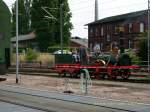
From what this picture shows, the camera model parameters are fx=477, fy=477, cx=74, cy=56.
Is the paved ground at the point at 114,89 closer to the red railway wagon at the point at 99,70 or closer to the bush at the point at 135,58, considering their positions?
the red railway wagon at the point at 99,70

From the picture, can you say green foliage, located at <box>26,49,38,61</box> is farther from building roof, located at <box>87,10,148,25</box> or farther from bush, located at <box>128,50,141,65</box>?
bush, located at <box>128,50,141,65</box>

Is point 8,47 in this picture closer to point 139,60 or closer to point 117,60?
point 117,60

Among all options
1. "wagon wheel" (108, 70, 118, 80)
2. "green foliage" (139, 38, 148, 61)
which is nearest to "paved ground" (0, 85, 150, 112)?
"wagon wheel" (108, 70, 118, 80)

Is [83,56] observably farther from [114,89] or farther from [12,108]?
[12,108]

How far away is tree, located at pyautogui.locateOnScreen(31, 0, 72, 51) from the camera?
8225cm

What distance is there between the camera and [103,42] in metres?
83.9

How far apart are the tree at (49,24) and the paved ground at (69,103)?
209 ft

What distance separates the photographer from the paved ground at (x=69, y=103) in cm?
1360

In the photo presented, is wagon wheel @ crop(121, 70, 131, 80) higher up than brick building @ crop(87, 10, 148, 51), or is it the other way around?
brick building @ crop(87, 10, 148, 51)

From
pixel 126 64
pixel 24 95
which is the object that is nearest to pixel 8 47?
pixel 24 95

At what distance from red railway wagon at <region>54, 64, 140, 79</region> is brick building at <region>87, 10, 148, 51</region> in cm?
3447

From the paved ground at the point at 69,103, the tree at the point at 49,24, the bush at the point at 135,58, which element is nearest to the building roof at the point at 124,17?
the tree at the point at 49,24

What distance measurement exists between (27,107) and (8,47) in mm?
3481

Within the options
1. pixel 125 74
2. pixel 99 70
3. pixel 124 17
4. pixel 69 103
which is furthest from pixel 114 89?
pixel 124 17
